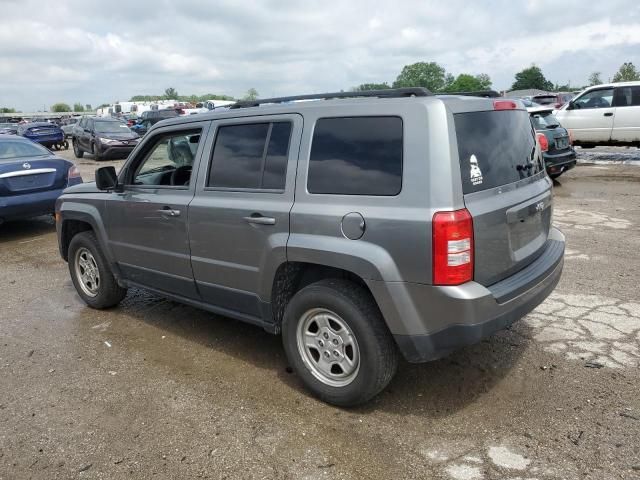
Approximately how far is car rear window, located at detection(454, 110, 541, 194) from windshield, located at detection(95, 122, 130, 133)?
1978cm

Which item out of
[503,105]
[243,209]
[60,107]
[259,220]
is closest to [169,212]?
[243,209]

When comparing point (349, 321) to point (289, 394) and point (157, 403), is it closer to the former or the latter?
point (289, 394)

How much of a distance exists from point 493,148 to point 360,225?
0.94m

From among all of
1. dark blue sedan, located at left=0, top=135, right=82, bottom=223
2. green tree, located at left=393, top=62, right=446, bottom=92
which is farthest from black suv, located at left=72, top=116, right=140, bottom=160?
green tree, located at left=393, top=62, right=446, bottom=92

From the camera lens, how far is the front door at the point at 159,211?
4.06 meters

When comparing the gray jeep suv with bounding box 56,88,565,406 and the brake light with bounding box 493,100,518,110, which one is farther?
the brake light with bounding box 493,100,518,110

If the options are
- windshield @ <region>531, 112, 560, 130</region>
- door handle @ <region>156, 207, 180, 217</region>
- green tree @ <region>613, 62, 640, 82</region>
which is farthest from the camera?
green tree @ <region>613, 62, 640, 82</region>

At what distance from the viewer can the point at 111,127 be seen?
21109 mm

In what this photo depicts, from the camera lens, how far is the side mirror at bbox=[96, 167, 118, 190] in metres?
4.55

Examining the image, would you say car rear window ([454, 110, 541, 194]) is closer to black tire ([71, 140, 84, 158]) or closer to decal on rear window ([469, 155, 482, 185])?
decal on rear window ([469, 155, 482, 185])

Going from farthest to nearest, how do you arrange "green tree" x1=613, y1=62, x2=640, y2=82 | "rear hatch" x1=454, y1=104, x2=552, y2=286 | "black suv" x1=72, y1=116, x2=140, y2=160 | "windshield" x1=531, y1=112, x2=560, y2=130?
"green tree" x1=613, y1=62, x2=640, y2=82
"black suv" x1=72, y1=116, x2=140, y2=160
"windshield" x1=531, y1=112, x2=560, y2=130
"rear hatch" x1=454, y1=104, x2=552, y2=286

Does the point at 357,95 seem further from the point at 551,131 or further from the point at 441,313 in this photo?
the point at 551,131

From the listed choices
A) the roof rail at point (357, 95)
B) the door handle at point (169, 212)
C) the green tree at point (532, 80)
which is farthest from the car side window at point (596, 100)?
the green tree at point (532, 80)

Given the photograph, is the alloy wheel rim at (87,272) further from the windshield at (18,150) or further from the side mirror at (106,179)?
the windshield at (18,150)
